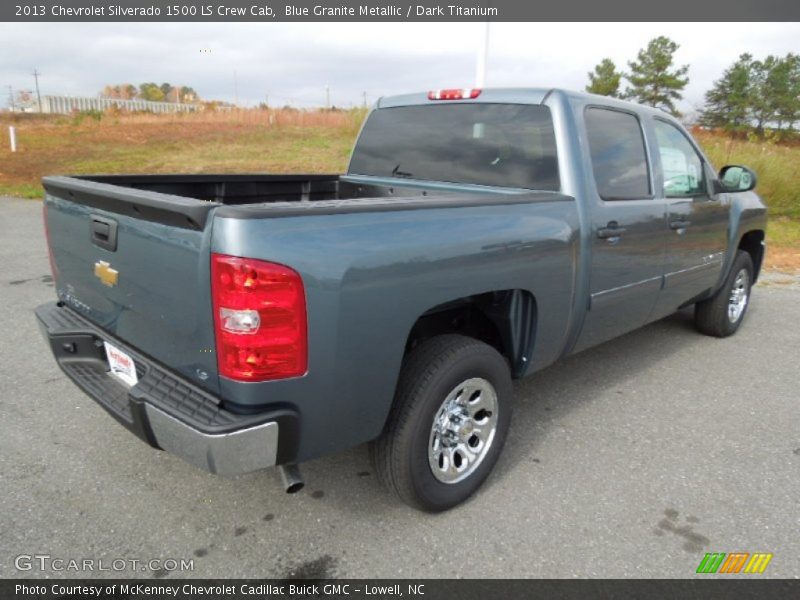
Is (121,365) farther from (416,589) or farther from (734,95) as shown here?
(734,95)

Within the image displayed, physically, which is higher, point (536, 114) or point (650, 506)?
point (536, 114)

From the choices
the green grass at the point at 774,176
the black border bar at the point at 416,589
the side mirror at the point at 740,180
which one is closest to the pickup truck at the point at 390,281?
the black border bar at the point at 416,589

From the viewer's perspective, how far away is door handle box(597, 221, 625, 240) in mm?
3141

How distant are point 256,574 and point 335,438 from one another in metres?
0.64

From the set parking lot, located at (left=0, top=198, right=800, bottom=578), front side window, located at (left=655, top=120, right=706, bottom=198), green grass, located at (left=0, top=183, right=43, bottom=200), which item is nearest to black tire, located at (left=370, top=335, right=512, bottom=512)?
parking lot, located at (left=0, top=198, right=800, bottom=578)

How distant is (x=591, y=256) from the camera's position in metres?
3.10

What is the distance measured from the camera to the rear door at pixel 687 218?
3855 millimetres

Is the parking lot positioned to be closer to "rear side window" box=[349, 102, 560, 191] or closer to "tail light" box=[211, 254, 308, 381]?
"tail light" box=[211, 254, 308, 381]

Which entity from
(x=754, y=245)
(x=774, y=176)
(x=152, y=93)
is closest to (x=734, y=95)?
(x=774, y=176)

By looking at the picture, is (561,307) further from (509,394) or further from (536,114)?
(536,114)

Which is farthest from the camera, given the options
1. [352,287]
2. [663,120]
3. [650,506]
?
[663,120]

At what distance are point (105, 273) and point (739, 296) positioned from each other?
522 cm

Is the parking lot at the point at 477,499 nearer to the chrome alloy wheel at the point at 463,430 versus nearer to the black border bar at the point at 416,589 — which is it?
the black border bar at the point at 416,589

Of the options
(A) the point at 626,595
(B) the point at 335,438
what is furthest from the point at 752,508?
(B) the point at 335,438
